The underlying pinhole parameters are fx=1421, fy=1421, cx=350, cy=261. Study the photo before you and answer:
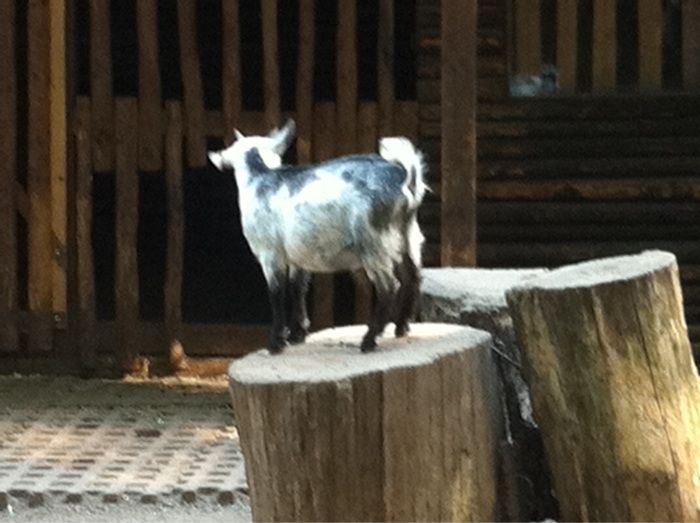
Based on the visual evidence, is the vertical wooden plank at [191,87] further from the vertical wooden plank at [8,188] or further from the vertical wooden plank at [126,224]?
the vertical wooden plank at [8,188]

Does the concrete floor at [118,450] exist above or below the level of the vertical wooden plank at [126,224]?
below

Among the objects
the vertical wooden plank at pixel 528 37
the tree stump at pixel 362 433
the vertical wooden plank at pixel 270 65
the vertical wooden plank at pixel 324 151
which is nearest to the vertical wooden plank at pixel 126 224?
the vertical wooden plank at pixel 270 65

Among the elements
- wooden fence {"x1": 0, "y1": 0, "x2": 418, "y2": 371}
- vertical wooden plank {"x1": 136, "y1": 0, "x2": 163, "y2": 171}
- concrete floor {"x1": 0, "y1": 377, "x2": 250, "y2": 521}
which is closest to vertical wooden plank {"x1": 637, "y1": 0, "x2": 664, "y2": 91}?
wooden fence {"x1": 0, "y1": 0, "x2": 418, "y2": 371}

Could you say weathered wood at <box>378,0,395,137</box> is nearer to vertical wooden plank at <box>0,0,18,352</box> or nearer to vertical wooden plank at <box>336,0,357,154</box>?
vertical wooden plank at <box>336,0,357,154</box>

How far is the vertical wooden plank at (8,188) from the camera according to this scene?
32.0 ft

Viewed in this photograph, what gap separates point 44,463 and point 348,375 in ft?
10.6

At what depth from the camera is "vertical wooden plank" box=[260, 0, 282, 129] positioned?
31.6 feet

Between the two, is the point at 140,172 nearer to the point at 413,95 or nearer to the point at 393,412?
the point at 413,95

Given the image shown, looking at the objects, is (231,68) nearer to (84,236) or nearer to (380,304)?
(84,236)

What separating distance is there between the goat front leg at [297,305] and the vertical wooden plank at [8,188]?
504cm

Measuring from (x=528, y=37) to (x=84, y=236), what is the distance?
3.39 meters

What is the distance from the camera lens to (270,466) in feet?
15.3

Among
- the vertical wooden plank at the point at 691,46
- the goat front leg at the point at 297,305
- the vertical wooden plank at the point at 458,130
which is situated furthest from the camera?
the vertical wooden plank at the point at 691,46

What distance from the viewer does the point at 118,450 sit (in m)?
7.64
